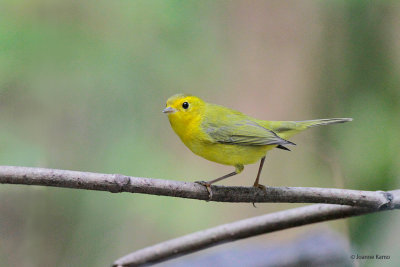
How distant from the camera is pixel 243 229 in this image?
265 cm

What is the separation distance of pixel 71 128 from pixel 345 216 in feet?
7.74

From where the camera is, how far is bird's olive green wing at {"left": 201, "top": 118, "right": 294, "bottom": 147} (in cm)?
291

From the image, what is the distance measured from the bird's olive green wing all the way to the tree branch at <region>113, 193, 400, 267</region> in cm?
46

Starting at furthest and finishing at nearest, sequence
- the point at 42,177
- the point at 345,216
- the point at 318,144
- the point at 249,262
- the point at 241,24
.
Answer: the point at 241,24
the point at 318,144
the point at 249,262
the point at 345,216
the point at 42,177

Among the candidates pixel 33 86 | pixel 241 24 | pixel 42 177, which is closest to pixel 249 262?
pixel 42 177

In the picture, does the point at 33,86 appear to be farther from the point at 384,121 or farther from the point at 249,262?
the point at 384,121

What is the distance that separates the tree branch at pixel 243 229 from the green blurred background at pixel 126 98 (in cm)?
60

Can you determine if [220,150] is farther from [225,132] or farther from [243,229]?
[243,229]

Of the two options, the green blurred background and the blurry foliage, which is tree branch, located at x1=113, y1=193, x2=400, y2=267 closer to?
the blurry foliage

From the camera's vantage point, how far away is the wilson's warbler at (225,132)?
9.75 feet

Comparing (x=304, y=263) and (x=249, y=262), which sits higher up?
(x=304, y=263)

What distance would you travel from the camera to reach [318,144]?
142 inches

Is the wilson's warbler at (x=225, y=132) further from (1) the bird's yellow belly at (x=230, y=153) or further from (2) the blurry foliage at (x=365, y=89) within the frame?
(2) the blurry foliage at (x=365, y=89)

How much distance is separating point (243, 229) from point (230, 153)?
1.78ft
